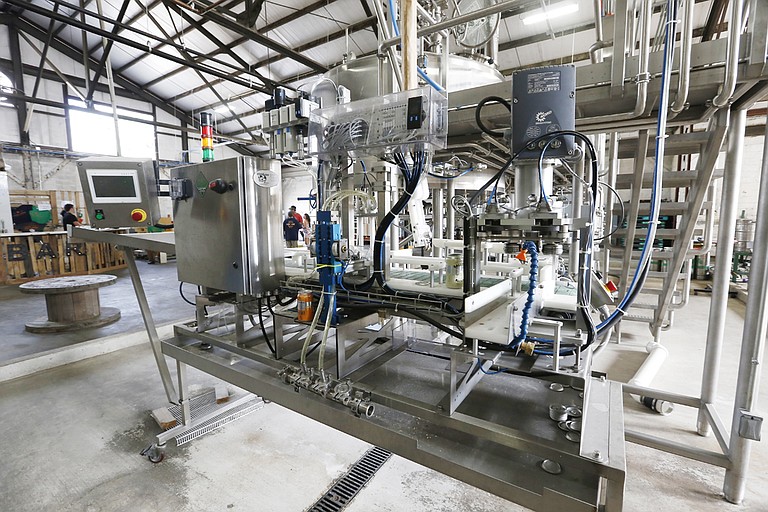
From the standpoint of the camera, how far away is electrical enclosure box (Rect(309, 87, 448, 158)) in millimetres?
985

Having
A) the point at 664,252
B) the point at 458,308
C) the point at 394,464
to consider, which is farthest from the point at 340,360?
the point at 664,252

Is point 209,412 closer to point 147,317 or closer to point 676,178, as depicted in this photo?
point 147,317

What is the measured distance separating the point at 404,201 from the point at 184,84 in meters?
10.5

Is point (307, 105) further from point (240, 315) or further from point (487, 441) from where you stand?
point (487, 441)

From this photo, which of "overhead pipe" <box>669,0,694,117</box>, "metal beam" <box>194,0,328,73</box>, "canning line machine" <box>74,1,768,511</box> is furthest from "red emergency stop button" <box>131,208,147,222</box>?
"metal beam" <box>194,0,328,73</box>

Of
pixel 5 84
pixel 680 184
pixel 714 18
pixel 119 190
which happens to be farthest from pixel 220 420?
pixel 5 84

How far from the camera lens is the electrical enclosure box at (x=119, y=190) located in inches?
68.1

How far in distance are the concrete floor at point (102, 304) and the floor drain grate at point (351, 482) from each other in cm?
293

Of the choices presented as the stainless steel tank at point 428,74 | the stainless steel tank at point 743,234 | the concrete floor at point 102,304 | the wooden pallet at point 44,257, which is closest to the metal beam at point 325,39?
the stainless steel tank at point 428,74

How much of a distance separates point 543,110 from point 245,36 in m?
5.51

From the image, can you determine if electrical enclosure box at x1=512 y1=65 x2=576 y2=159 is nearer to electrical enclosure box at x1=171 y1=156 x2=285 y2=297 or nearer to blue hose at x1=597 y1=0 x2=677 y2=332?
blue hose at x1=597 y1=0 x2=677 y2=332

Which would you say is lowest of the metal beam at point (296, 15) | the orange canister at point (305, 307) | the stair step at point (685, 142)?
the orange canister at point (305, 307)

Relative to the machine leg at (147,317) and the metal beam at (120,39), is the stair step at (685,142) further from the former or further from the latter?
the metal beam at (120,39)

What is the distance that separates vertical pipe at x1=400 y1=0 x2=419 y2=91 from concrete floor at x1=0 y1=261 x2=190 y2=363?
152 inches
